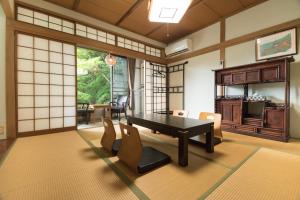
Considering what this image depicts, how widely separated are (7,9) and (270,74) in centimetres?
537

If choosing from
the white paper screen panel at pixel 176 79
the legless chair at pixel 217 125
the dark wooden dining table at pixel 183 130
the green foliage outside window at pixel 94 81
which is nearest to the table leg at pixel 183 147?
the dark wooden dining table at pixel 183 130

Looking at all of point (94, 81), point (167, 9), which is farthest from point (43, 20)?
point (94, 81)

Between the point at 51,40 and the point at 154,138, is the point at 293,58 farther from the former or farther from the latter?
the point at 51,40

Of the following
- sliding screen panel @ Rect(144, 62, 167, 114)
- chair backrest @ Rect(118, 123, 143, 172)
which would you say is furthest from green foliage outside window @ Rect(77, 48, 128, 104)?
chair backrest @ Rect(118, 123, 143, 172)

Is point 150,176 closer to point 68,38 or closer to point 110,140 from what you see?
point 110,140

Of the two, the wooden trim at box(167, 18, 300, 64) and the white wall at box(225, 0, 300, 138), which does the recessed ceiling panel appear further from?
the white wall at box(225, 0, 300, 138)

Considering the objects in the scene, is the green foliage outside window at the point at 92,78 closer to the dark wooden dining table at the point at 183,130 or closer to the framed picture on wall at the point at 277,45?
the dark wooden dining table at the point at 183,130

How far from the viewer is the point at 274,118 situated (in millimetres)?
2992

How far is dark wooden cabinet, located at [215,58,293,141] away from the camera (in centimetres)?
288

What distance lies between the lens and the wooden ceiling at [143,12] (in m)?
3.48

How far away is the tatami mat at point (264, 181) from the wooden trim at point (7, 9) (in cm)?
411

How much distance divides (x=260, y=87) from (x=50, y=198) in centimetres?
431

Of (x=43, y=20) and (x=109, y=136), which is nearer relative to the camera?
(x=109, y=136)

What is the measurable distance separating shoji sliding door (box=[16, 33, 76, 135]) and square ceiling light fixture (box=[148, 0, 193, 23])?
112 inches
